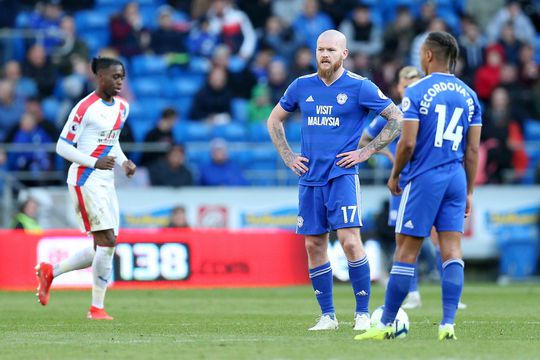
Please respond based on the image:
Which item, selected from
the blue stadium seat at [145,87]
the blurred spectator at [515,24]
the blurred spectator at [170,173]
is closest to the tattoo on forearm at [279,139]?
the blurred spectator at [170,173]

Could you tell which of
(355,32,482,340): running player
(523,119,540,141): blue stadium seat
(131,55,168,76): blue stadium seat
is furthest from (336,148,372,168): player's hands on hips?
(523,119,540,141): blue stadium seat

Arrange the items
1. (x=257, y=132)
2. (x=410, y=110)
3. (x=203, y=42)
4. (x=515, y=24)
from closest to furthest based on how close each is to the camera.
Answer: (x=410, y=110) < (x=257, y=132) < (x=203, y=42) < (x=515, y=24)

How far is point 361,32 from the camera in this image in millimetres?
24766

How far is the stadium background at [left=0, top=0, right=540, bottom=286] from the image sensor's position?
20531 millimetres

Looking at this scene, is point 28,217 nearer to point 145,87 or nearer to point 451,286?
point 145,87

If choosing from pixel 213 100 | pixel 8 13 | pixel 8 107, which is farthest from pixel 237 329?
pixel 8 13

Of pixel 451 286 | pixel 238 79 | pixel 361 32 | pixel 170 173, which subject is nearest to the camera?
pixel 451 286

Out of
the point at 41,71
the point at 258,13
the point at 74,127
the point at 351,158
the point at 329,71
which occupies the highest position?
the point at 258,13

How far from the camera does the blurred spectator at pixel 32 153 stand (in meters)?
20.3

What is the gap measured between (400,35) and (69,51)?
6.53m

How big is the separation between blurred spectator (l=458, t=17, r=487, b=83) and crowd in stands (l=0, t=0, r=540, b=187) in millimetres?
27

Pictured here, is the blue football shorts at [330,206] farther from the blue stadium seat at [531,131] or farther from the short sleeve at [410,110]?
the blue stadium seat at [531,131]

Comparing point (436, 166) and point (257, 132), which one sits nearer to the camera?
point (436, 166)

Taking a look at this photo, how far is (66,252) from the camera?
18.5 metres
